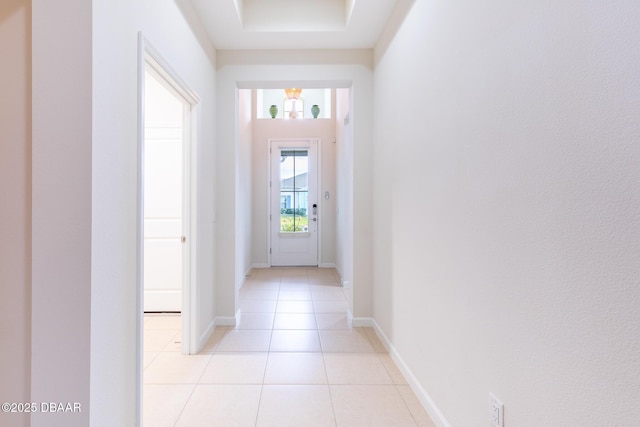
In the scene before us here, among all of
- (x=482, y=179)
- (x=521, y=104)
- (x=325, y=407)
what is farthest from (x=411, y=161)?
(x=325, y=407)

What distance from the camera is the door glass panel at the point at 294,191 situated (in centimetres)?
626

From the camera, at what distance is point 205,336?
2.79m

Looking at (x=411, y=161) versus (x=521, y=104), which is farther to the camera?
(x=411, y=161)

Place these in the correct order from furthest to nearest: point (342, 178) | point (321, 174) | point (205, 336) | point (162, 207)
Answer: point (321, 174) < point (342, 178) < point (162, 207) < point (205, 336)

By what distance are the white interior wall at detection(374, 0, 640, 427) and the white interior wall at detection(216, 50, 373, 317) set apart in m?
1.20

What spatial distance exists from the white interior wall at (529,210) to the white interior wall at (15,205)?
1.75 metres

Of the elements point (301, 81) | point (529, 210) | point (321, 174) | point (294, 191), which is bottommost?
point (529, 210)

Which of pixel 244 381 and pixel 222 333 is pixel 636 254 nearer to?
pixel 244 381

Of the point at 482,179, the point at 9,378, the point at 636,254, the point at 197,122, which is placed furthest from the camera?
the point at 197,122

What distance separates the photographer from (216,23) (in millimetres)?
2680

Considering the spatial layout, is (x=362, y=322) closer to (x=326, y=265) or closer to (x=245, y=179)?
(x=326, y=265)

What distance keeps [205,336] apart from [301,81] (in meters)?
2.49

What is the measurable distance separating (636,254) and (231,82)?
3.19 meters

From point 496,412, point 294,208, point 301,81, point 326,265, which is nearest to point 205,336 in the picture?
point 496,412
